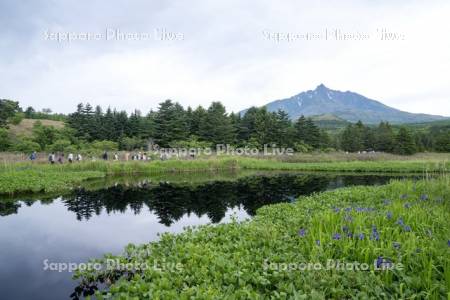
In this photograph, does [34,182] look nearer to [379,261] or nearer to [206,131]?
[379,261]

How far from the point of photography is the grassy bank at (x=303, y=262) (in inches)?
141

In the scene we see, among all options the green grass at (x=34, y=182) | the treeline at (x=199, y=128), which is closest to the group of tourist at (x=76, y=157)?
the green grass at (x=34, y=182)

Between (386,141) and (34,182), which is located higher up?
(386,141)

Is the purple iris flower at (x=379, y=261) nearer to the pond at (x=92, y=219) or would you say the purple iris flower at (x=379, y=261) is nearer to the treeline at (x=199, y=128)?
the pond at (x=92, y=219)

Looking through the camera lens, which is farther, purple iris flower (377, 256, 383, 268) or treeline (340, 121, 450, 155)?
treeline (340, 121, 450, 155)

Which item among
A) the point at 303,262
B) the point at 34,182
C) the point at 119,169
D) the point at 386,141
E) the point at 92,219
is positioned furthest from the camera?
the point at 386,141

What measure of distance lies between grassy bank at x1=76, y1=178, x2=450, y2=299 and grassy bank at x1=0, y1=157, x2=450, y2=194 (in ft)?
30.2

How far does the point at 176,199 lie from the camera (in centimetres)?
1438

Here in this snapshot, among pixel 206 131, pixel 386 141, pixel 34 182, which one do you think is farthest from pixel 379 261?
pixel 386 141

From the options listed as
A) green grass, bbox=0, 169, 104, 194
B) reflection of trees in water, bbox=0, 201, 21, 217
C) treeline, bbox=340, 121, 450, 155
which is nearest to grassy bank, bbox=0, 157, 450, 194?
green grass, bbox=0, 169, 104, 194

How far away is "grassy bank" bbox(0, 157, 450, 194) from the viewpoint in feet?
54.3

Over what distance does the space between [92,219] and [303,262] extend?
8.68 metres

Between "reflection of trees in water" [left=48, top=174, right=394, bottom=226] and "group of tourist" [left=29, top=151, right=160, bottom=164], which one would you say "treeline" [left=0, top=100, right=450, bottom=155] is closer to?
"group of tourist" [left=29, top=151, right=160, bottom=164]

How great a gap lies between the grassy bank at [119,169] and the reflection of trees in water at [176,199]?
3.02m
